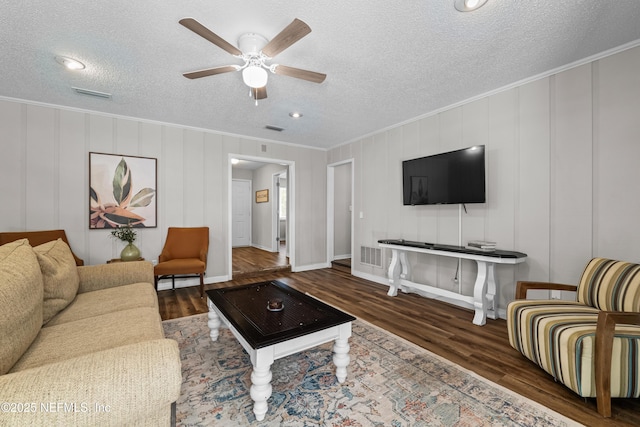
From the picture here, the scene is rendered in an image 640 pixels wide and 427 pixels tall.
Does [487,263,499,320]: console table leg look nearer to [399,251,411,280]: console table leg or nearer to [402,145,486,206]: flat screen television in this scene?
[402,145,486,206]: flat screen television

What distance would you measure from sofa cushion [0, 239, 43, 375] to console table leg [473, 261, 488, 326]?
341 centimetres

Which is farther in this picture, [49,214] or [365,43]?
[49,214]

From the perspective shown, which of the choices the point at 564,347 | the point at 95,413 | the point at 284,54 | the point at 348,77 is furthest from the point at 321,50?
the point at 564,347

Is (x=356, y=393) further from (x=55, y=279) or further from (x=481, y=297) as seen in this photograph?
(x=55, y=279)

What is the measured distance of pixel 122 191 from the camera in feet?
12.7

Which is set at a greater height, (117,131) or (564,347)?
(117,131)

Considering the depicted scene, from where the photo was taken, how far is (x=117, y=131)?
12.6 feet

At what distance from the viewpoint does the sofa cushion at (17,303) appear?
1.07 metres

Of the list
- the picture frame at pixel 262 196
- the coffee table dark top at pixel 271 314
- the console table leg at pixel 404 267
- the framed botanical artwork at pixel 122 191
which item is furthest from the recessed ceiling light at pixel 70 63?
the picture frame at pixel 262 196

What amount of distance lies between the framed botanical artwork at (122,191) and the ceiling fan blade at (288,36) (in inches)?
121

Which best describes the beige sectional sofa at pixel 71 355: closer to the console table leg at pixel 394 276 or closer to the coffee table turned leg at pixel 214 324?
the coffee table turned leg at pixel 214 324

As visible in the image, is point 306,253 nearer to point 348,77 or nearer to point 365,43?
point 348,77

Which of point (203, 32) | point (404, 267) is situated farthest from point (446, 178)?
point (203, 32)

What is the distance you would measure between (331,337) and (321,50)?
228 cm
